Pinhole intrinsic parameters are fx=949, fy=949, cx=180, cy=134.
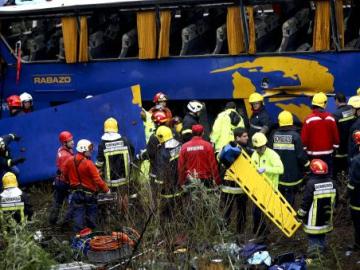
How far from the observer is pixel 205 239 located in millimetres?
9219

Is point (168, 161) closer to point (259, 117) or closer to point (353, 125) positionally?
point (259, 117)

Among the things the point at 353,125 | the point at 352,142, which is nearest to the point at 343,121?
the point at 353,125

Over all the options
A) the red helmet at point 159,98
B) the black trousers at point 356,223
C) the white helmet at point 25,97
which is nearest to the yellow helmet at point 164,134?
the black trousers at point 356,223

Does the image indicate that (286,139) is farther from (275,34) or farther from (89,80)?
(89,80)

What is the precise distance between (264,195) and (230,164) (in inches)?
22.9

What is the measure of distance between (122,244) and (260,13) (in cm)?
921

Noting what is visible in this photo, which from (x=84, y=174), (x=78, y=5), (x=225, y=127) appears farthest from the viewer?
(x=78, y=5)

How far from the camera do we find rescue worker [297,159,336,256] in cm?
1157

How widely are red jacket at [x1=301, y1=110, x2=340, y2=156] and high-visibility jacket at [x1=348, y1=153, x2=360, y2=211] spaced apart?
1.94 m

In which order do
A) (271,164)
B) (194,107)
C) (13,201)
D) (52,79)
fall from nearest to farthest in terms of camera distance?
(271,164)
(13,201)
(194,107)
(52,79)

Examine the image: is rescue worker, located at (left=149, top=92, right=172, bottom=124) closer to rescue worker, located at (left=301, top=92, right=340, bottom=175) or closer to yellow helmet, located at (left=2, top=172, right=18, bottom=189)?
rescue worker, located at (left=301, top=92, right=340, bottom=175)

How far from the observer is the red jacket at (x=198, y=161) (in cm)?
1270

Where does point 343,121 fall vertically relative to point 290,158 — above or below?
above

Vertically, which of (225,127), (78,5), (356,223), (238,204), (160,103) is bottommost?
(356,223)
